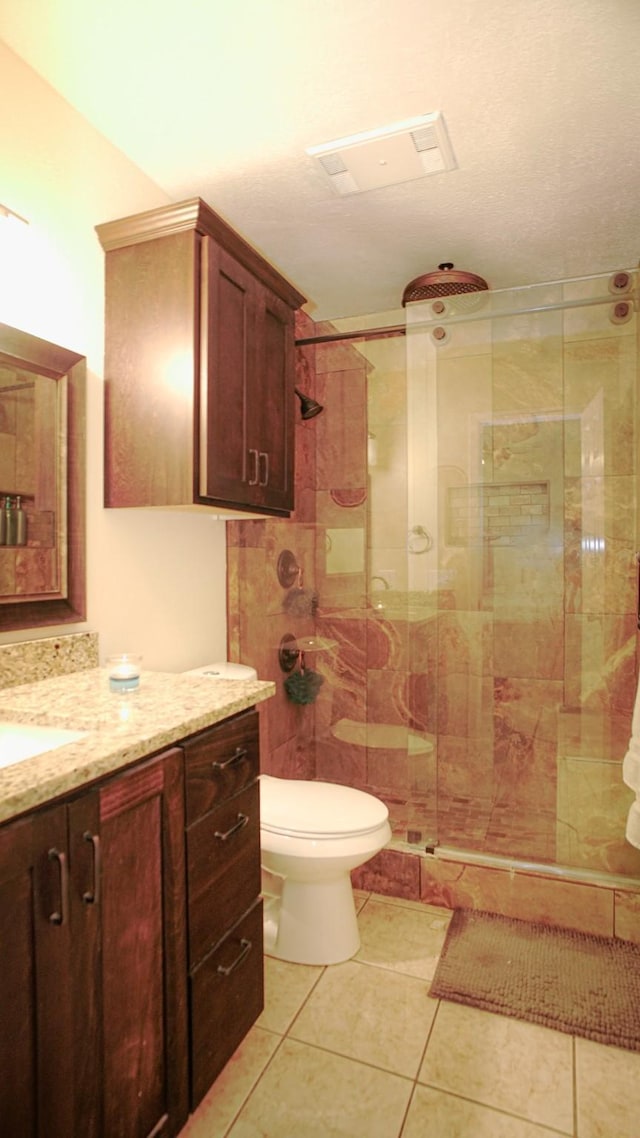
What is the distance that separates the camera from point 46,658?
153 cm

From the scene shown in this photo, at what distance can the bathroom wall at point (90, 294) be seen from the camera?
150 centimetres

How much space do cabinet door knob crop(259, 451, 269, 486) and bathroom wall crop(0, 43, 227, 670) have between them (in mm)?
331

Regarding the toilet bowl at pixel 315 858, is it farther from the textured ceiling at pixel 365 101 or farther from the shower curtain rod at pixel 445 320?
the textured ceiling at pixel 365 101

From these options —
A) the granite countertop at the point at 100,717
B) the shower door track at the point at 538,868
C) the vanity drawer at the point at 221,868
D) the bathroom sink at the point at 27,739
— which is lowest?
the shower door track at the point at 538,868

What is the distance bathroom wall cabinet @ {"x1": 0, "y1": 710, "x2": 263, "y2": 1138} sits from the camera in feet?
2.88

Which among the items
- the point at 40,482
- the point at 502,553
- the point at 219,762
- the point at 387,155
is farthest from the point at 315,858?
the point at 387,155

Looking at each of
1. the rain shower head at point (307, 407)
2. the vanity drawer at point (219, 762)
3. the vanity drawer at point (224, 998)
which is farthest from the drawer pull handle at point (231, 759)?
the rain shower head at point (307, 407)

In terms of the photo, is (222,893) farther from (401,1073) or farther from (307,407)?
(307,407)

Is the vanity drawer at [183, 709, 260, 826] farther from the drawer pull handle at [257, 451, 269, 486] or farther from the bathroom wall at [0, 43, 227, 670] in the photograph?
the drawer pull handle at [257, 451, 269, 486]

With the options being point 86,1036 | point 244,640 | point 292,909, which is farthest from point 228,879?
point 244,640

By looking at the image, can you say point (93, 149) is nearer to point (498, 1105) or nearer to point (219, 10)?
point (219, 10)

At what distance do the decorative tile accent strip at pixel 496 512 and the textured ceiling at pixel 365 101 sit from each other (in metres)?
0.97

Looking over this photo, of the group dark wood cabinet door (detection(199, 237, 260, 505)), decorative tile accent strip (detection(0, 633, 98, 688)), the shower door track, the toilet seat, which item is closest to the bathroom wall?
decorative tile accent strip (detection(0, 633, 98, 688))

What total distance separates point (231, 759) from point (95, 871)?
0.43 m
